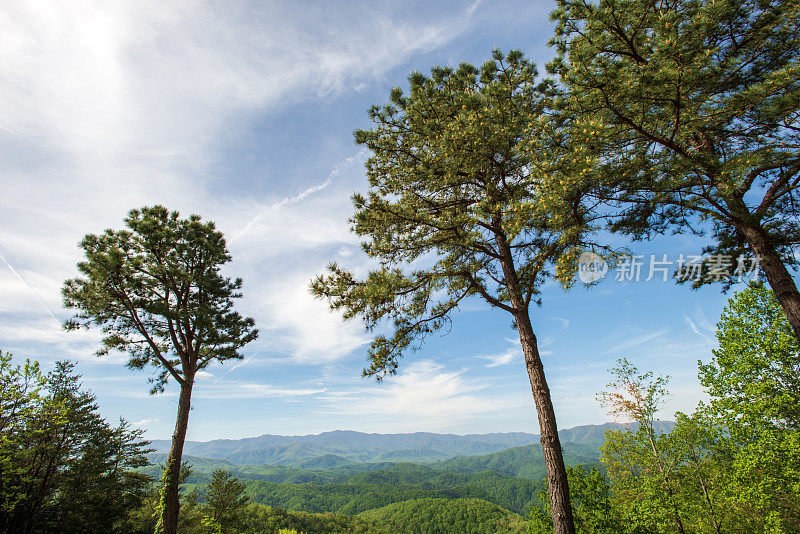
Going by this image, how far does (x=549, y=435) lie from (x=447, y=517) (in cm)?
15505

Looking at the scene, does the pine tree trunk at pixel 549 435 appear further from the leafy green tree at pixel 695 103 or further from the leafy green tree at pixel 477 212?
the leafy green tree at pixel 695 103

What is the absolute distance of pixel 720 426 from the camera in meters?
13.0

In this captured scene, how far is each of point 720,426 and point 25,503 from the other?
30.0m

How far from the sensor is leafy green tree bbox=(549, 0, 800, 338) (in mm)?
5480

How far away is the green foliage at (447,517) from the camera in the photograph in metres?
115

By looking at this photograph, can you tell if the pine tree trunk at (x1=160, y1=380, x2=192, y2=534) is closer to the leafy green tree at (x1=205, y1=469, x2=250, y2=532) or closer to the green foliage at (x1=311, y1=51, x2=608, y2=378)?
the green foliage at (x1=311, y1=51, x2=608, y2=378)

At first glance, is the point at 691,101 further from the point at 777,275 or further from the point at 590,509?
the point at 590,509

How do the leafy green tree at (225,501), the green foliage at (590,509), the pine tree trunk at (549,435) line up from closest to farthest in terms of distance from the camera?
the pine tree trunk at (549,435), the green foliage at (590,509), the leafy green tree at (225,501)

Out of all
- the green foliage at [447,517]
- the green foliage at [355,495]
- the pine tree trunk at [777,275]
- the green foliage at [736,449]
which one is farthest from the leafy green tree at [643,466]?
the green foliage at [355,495]

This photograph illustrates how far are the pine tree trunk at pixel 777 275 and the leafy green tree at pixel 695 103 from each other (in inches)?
0.8

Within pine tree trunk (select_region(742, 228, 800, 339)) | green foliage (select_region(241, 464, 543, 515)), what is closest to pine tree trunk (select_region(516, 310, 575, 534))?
pine tree trunk (select_region(742, 228, 800, 339))

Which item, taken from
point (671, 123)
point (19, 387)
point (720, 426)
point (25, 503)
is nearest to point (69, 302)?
point (19, 387)

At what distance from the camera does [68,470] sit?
16969mm

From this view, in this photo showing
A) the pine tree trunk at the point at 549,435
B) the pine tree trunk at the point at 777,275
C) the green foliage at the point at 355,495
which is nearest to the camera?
the pine tree trunk at the point at 549,435
